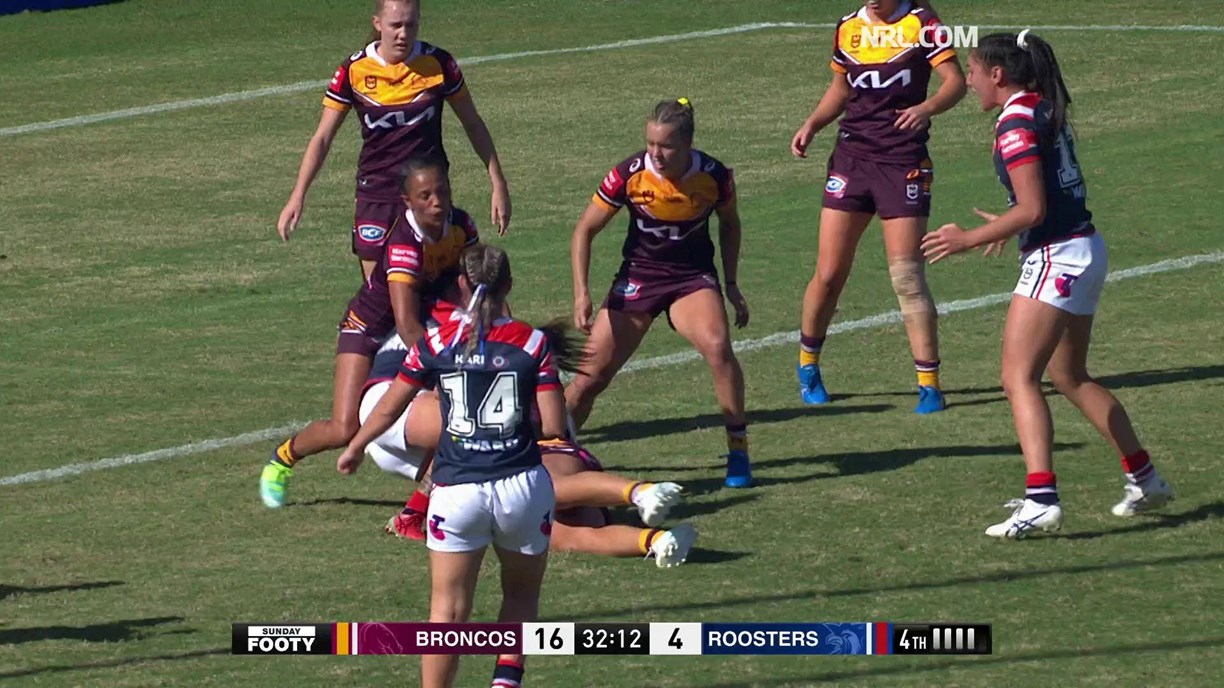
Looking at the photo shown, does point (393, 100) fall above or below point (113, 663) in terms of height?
above

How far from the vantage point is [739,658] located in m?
8.53

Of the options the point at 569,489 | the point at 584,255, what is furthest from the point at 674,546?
the point at 584,255

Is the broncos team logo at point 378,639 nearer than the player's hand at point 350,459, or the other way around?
the broncos team logo at point 378,639

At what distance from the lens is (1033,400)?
32.5 ft

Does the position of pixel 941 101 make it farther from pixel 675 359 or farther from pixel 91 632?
pixel 91 632

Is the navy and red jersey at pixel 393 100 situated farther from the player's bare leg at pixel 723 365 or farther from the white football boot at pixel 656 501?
the white football boot at pixel 656 501

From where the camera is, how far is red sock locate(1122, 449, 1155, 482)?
10094 mm

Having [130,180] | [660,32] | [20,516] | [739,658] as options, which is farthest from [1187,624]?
[660,32]

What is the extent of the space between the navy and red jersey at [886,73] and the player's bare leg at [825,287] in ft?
1.27

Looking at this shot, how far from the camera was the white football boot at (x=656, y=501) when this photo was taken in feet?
30.5

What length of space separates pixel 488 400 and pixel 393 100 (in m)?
4.63

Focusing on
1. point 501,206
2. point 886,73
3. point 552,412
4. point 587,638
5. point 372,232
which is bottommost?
point 587,638

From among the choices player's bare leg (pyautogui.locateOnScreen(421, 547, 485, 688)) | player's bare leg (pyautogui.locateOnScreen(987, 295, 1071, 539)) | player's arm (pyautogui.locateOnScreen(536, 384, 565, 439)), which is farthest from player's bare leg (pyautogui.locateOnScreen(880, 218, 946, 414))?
player's bare leg (pyautogui.locateOnScreen(421, 547, 485, 688))

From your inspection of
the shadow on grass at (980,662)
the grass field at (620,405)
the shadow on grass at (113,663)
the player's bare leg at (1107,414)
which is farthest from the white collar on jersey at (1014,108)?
the shadow on grass at (113,663)
